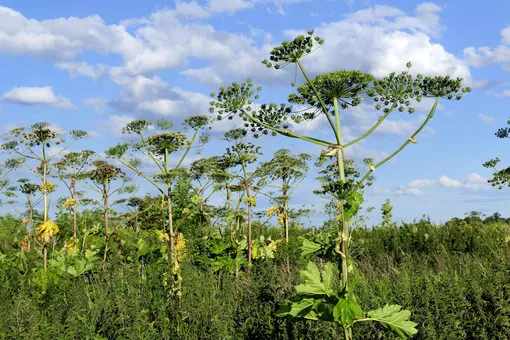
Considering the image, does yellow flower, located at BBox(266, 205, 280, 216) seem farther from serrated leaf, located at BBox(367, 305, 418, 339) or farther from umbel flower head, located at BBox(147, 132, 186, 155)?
serrated leaf, located at BBox(367, 305, 418, 339)

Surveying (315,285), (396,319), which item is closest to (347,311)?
(315,285)

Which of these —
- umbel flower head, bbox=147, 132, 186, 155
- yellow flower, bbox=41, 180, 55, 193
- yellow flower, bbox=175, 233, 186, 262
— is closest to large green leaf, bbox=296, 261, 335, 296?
yellow flower, bbox=175, 233, 186, 262

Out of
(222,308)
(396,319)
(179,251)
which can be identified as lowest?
(222,308)

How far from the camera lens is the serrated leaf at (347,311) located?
3.77 m

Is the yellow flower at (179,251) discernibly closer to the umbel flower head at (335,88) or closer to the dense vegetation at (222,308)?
the dense vegetation at (222,308)

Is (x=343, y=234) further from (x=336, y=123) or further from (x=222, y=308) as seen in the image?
(x=222, y=308)

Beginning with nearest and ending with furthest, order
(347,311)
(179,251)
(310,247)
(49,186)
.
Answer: (347,311) < (310,247) < (179,251) < (49,186)

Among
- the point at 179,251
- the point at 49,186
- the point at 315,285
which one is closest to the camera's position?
the point at 315,285

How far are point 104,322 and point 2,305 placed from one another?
1.93 meters

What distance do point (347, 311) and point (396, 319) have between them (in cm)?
53

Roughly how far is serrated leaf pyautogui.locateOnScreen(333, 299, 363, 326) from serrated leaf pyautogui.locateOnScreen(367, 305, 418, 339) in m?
0.33

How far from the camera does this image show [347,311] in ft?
12.4

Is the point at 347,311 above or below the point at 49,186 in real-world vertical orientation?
below

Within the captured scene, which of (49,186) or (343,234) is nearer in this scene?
(343,234)
